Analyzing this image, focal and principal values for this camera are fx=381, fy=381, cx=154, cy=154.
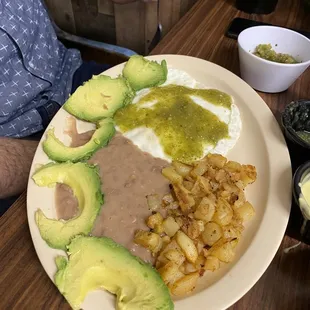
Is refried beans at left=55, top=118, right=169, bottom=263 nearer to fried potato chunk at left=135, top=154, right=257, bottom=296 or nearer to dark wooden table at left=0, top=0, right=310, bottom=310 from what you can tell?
fried potato chunk at left=135, top=154, right=257, bottom=296

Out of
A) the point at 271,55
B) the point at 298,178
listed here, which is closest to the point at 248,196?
the point at 298,178

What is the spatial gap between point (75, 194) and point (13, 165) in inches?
15.8

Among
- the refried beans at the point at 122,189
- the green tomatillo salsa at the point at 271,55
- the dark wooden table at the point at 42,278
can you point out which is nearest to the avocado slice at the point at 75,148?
the refried beans at the point at 122,189

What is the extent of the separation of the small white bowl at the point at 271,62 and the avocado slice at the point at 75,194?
0.77m

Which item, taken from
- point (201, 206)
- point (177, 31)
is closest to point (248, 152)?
point (201, 206)

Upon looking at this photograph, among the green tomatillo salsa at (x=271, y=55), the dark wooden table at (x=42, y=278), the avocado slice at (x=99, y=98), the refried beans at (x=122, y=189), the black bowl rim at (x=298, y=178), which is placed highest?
the green tomatillo salsa at (x=271, y=55)

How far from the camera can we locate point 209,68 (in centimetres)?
165

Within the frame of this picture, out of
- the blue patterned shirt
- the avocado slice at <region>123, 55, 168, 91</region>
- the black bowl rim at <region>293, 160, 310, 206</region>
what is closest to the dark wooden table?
the black bowl rim at <region>293, 160, 310, 206</region>

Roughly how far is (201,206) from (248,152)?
361 millimetres

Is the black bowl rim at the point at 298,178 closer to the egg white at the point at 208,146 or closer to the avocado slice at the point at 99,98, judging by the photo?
the egg white at the point at 208,146

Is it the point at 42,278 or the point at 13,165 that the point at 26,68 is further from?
the point at 42,278

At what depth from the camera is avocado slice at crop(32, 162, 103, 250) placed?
1116mm

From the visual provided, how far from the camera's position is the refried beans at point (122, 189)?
1142 millimetres

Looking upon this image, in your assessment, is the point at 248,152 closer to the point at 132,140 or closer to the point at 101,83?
the point at 132,140
